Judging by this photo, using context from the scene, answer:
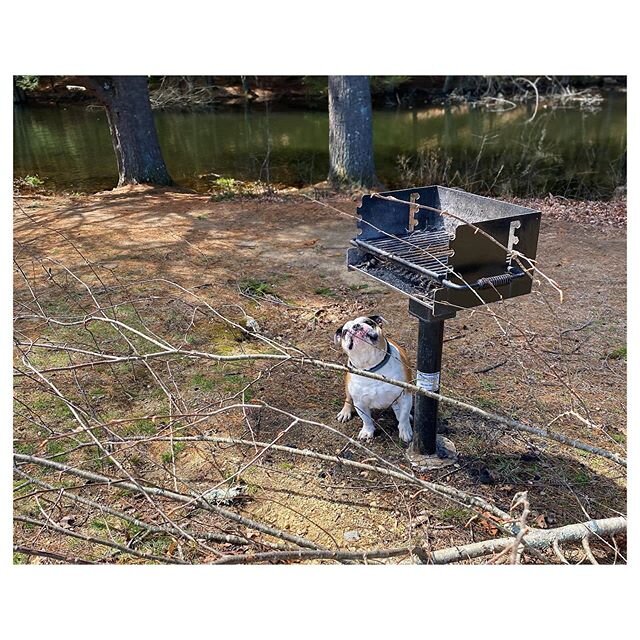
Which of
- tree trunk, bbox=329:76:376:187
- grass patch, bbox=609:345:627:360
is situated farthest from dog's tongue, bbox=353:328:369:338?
tree trunk, bbox=329:76:376:187

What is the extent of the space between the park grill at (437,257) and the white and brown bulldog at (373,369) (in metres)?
0.19

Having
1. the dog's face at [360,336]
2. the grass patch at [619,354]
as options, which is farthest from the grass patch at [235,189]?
the dog's face at [360,336]

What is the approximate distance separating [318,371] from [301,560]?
1.93 m

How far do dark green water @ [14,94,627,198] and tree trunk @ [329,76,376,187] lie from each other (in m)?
1.05

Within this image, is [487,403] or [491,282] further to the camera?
[487,403]

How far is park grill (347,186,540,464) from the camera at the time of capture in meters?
2.64

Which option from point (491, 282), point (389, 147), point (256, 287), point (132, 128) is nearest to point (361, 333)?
point (491, 282)

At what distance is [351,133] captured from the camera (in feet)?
32.7

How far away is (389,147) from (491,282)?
13625 millimetres

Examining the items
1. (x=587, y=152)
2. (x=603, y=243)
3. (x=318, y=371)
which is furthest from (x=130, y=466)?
(x=587, y=152)

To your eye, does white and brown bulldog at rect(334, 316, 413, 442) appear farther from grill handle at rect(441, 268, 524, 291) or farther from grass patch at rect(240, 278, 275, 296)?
grass patch at rect(240, 278, 275, 296)

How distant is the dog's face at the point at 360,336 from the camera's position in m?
3.30

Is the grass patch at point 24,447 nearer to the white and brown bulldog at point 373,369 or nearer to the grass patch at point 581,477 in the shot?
the white and brown bulldog at point 373,369

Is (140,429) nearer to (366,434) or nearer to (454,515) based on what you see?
(366,434)
